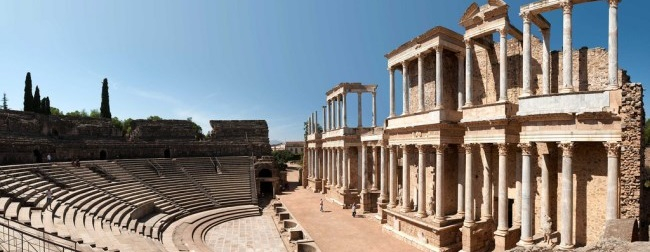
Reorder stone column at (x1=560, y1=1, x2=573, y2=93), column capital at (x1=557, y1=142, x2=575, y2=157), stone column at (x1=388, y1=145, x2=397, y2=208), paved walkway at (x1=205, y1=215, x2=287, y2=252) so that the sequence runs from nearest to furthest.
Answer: column capital at (x1=557, y1=142, x2=575, y2=157) → stone column at (x1=560, y1=1, x2=573, y2=93) → paved walkway at (x1=205, y1=215, x2=287, y2=252) → stone column at (x1=388, y1=145, x2=397, y2=208)

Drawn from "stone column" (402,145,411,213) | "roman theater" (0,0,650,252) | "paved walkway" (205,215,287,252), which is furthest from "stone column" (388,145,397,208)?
"paved walkway" (205,215,287,252)

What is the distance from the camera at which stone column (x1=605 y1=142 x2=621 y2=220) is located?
37.2 ft

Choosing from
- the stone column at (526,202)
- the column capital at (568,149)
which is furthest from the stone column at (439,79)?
the column capital at (568,149)

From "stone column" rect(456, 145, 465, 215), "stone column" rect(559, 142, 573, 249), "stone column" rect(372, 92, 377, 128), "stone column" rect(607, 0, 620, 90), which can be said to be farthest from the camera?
"stone column" rect(372, 92, 377, 128)

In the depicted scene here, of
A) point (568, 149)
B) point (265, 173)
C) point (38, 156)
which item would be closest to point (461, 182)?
point (568, 149)

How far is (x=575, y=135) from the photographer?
39.7 feet

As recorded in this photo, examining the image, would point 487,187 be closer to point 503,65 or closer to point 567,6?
point 503,65

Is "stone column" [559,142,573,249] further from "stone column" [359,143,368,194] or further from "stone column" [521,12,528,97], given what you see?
"stone column" [359,143,368,194]

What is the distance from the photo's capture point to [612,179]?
450 inches

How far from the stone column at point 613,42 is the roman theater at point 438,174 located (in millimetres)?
42

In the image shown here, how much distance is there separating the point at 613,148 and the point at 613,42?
344 centimetres

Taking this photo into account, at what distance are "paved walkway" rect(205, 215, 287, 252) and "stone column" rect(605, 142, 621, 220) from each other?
45.6 ft

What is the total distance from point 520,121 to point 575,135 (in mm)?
2007

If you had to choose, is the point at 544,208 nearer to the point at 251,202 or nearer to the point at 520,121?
the point at 520,121
